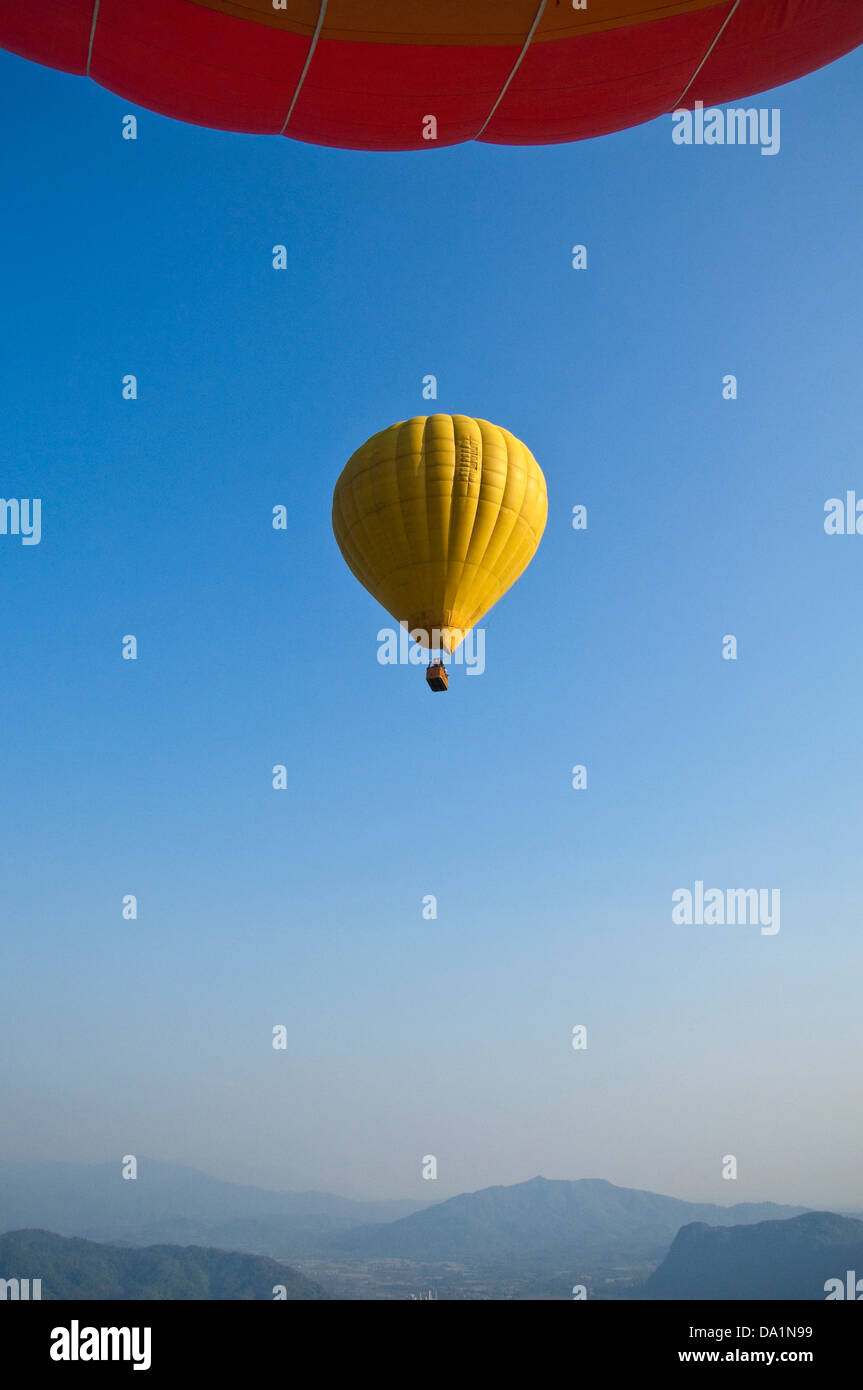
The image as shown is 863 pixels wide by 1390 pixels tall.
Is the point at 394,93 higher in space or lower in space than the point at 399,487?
lower

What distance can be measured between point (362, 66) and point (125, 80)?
1719mm

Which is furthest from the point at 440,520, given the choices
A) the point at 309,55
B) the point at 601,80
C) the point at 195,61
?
the point at 195,61

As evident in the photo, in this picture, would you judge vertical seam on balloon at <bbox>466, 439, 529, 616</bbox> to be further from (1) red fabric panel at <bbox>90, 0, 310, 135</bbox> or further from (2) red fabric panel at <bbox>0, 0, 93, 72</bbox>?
(2) red fabric panel at <bbox>0, 0, 93, 72</bbox>

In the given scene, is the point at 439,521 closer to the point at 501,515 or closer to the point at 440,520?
the point at 440,520

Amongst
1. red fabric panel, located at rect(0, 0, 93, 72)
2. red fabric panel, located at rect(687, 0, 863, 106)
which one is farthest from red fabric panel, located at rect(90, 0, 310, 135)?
red fabric panel, located at rect(687, 0, 863, 106)

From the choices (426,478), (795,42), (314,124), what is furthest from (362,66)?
(426,478)

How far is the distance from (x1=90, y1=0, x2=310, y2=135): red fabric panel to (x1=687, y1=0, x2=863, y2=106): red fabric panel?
3.17 meters

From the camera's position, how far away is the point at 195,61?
24.3ft

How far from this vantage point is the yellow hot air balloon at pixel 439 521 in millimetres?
16688

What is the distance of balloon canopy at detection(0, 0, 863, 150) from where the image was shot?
7.11 metres

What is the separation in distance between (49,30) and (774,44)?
17.2 ft

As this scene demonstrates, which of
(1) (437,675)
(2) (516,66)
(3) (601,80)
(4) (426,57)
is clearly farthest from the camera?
(1) (437,675)

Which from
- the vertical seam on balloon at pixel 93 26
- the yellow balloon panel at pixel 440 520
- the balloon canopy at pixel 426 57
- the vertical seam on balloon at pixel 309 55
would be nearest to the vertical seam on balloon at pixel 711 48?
the balloon canopy at pixel 426 57
